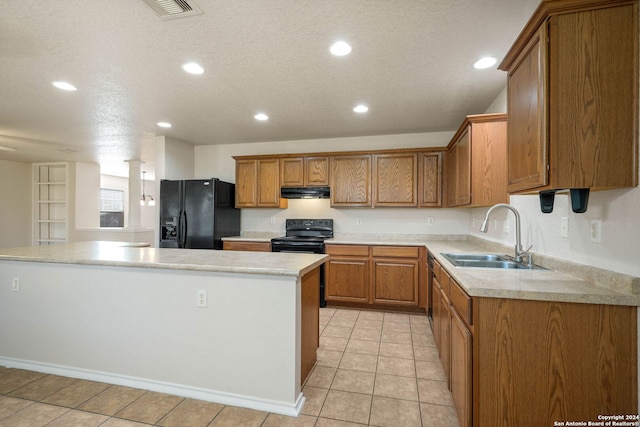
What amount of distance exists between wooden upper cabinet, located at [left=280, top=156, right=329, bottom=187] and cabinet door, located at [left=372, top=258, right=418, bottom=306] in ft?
4.54

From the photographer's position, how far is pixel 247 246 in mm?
4352

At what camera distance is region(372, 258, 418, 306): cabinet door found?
3783mm

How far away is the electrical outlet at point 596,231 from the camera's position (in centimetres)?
150

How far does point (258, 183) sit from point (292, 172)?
0.56 meters

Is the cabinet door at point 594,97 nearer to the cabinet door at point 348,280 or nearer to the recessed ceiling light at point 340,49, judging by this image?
the recessed ceiling light at point 340,49

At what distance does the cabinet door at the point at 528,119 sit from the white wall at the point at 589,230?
1.12ft

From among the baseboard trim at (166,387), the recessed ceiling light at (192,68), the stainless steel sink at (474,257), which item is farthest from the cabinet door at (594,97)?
the recessed ceiling light at (192,68)

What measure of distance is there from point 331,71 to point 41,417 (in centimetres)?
305

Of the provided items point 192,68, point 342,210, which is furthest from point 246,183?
point 192,68

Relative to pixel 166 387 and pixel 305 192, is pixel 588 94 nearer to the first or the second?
pixel 166 387

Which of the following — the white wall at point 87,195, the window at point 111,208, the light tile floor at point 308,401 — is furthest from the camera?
the window at point 111,208

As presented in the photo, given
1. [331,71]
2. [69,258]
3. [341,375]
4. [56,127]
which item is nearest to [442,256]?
[341,375]

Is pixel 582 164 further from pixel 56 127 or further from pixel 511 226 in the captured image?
pixel 56 127

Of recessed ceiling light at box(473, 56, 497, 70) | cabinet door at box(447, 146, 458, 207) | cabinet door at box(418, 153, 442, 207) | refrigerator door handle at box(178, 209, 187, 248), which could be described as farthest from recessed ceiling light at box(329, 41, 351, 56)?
refrigerator door handle at box(178, 209, 187, 248)
